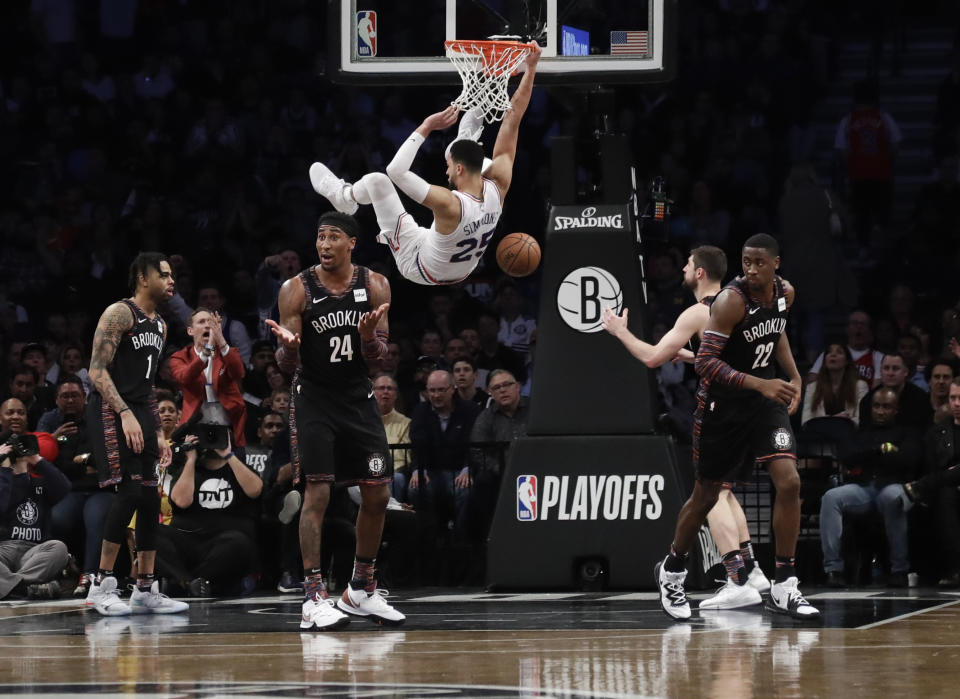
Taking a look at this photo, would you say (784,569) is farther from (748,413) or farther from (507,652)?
(507,652)

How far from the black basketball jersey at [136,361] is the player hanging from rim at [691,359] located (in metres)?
3.11

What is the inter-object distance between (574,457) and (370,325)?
3203 mm

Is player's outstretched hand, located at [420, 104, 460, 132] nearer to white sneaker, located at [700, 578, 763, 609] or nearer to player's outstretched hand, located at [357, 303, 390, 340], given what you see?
player's outstretched hand, located at [357, 303, 390, 340]

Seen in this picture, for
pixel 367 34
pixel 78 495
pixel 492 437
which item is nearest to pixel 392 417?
pixel 492 437

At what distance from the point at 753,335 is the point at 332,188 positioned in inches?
108

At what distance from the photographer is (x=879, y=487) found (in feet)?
42.1

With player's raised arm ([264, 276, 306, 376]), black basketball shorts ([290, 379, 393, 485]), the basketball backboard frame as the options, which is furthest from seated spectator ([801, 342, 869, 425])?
player's raised arm ([264, 276, 306, 376])

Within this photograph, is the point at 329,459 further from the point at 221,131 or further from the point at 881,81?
the point at 881,81

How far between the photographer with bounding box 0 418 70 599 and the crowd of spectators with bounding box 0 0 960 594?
215 millimetres

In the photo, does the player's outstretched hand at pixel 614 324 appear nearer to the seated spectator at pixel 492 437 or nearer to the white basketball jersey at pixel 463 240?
the white basketball jersey at pixel 463 240

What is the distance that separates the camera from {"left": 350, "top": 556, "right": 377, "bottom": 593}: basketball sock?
10.2 metres

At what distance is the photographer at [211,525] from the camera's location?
13062 mm

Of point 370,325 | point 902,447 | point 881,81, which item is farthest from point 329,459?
point 881,81

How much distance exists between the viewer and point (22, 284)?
748 inches
